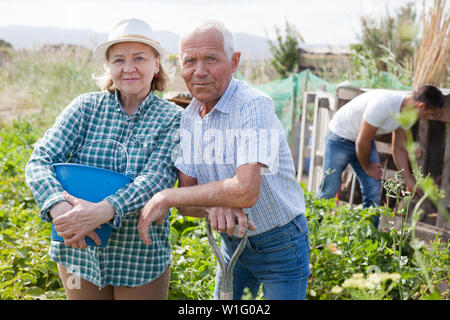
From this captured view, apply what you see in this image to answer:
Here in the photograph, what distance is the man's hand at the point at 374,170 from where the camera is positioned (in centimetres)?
387

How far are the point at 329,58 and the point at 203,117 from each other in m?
12.5

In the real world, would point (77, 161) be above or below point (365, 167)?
above

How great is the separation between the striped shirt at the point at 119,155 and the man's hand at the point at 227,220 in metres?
0.45

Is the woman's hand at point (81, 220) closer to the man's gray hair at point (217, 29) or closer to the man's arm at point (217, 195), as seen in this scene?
the man's arm at point (217, 195)

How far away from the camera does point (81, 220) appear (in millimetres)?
1575

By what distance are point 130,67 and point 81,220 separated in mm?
671

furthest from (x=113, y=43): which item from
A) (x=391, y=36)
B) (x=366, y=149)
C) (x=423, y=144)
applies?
(x=391, y=36)

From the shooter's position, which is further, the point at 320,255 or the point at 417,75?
the point at 417,75

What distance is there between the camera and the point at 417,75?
475 centimetres

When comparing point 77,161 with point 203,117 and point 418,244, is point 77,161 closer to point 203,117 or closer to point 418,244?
point 203,117

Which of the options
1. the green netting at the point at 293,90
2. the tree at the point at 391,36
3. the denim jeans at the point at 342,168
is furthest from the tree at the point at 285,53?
the denim jeans at the point at 342,168

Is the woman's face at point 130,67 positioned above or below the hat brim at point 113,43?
below

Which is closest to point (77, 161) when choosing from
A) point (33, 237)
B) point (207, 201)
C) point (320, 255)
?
point (207, 201)

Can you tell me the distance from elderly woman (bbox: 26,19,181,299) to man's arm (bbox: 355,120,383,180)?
2174 mm
